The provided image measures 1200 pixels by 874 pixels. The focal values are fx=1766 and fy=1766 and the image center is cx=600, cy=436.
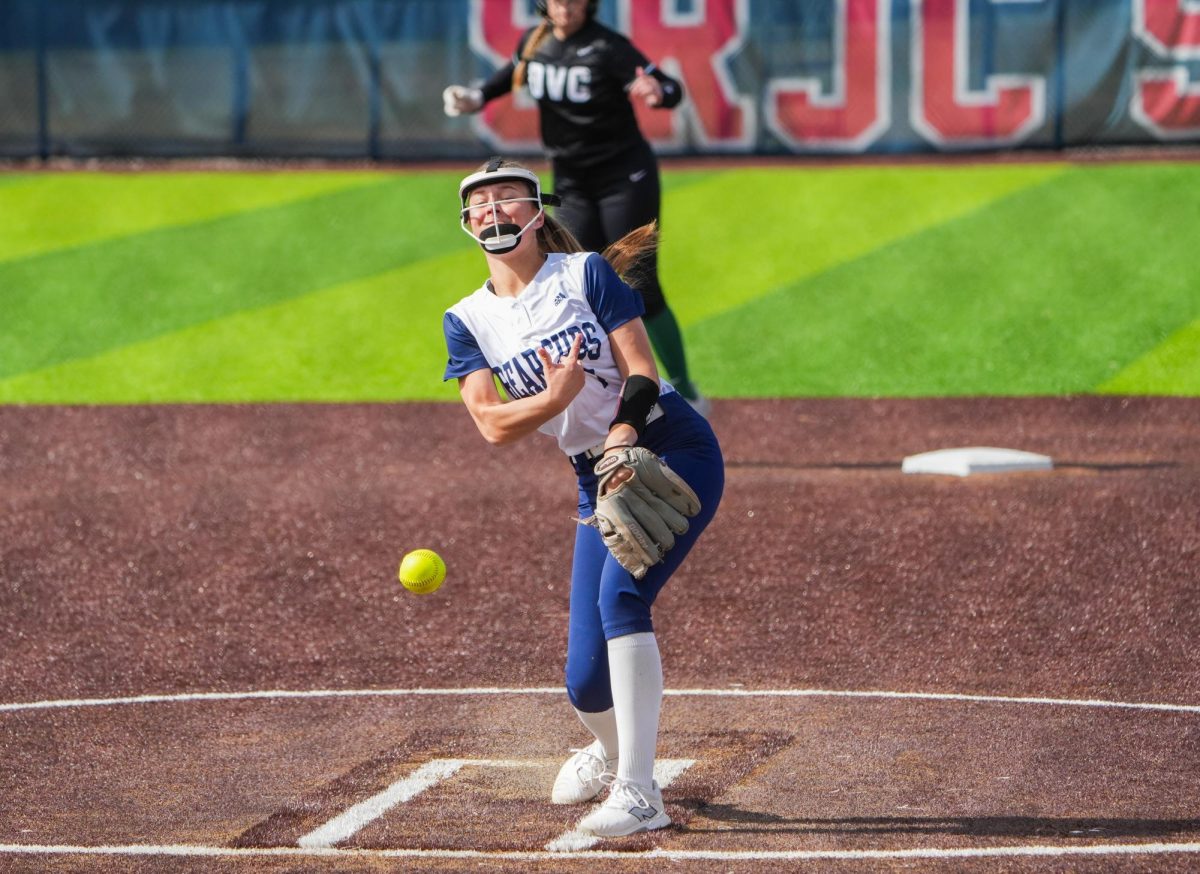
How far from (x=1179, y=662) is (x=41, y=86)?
1511 centimetres

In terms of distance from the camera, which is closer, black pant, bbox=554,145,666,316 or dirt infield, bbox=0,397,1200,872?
dirt infield, bbox=0,397,1200,872

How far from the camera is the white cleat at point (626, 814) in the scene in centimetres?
530

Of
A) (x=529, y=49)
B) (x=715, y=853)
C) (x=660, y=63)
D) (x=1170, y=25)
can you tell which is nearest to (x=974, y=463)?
(x=529, y=49)

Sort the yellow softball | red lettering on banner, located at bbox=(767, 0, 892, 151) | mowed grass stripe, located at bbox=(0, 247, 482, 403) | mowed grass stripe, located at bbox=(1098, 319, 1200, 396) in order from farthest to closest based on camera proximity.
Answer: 1. red lettering on banner, located at bbox=(767, 0, 892, 151)
2. mowed grass stripe, located at bbox=(0, 247, 482, 403)
3. mowed grass stripe, located at bbox=(1098, 319, 1200, 396)
4. the yellow softball

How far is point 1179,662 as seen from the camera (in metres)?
7.32

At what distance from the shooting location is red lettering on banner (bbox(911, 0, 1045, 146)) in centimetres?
1725

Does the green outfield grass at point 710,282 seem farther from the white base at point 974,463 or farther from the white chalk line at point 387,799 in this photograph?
the white chalk line at point 387,799

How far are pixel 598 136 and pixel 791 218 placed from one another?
6.77 m

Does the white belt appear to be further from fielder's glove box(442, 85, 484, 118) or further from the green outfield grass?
the green outfield grass

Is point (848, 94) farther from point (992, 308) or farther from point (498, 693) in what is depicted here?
point (498, 693)

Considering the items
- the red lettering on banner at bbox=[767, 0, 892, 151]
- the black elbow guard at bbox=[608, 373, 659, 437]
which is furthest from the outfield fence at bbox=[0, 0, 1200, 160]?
the black elbow guard at bbox=[608, 373, 659, 437]

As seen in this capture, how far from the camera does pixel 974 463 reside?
977cm

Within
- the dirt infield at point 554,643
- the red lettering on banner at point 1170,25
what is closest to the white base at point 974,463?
the dirt infield at point 554,643

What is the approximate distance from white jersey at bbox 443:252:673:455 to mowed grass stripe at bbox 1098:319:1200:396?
7407 millimetres
